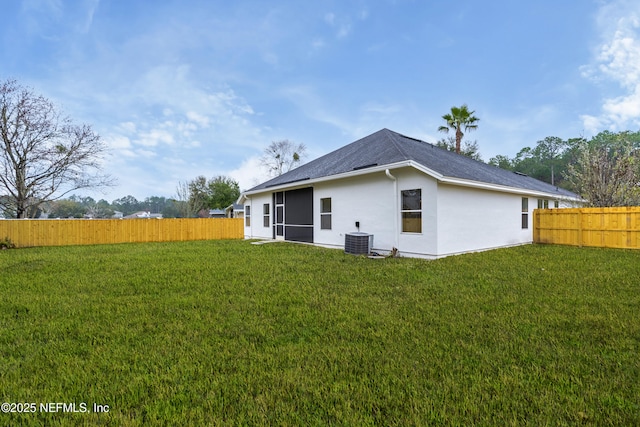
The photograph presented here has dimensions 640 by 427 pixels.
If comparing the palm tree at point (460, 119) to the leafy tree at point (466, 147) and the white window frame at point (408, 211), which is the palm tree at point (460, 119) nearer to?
the leafy tree at point (466, 147)

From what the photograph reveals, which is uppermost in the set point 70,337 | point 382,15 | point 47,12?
point 382,15

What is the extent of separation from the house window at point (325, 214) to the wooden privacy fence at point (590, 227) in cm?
876

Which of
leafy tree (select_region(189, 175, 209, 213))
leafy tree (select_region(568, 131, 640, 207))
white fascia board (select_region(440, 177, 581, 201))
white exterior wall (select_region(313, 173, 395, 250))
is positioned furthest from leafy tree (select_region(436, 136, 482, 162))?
leafy tree (select_region(189, 175, 209, 213))

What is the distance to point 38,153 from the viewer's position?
53.6 ft

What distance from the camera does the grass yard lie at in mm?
1902

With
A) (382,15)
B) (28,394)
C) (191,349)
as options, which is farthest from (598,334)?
(382,15)

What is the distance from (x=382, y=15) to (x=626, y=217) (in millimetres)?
11340

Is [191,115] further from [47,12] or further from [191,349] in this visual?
[191,349]

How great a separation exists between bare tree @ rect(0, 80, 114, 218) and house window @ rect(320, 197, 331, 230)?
51.6 ft

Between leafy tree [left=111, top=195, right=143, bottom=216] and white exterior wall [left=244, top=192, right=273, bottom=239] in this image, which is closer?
white exterior wall [left=244, top=192, right=273, bottom=239]

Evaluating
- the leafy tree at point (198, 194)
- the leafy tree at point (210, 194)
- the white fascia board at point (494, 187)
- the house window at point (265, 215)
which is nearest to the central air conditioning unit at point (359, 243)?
the white fascia board at point (494, 187)

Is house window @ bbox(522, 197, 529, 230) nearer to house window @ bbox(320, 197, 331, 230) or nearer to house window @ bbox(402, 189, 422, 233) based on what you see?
house window @ bbox(402, 189, 422, 233)

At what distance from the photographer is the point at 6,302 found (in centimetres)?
440

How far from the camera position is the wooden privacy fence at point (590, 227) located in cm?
982
